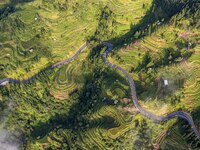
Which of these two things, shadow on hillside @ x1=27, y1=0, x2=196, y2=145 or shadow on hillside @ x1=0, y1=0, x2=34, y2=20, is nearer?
shadow on hillside @ x1=27, y1=0, x2=196, y2=145

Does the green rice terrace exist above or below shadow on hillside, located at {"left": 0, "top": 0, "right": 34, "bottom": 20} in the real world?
below

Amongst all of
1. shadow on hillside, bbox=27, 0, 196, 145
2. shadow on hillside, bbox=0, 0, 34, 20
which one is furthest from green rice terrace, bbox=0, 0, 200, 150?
shadow on hillside, bbox=0, 0, 34, 20

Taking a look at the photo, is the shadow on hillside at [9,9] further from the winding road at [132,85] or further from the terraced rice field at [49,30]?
the winding road at [132,85]

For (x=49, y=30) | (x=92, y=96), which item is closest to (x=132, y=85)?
(x=92, y=96)

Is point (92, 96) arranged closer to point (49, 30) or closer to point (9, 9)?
point (49, 30)

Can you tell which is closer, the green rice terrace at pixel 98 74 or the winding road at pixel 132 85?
the winding road at pixel 132 85

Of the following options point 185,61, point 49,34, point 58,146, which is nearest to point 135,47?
point 185,61

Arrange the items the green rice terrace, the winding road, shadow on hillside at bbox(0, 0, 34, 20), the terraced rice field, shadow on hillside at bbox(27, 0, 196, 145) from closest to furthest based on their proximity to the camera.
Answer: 1. the winding road
2. the green rice terrace
3. shadow on hillside at bbox(27, 0, 196, 145)
4. the terraced rice field
5. shadow on hillside at bbox(0, 0, 34, 20)

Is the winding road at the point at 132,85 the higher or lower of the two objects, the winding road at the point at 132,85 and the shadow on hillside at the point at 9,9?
the lower

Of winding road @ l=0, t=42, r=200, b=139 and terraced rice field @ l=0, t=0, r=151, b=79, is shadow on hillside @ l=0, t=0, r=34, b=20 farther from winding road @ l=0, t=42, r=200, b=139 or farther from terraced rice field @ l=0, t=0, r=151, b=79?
winding road @ l=0, t=42, r=200, b=139

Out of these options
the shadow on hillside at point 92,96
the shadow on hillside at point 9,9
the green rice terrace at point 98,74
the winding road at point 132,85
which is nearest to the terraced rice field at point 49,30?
the green rice terrace at point 98,74
